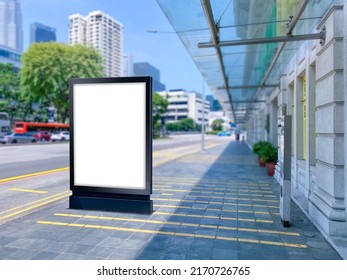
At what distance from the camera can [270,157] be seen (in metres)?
11.5

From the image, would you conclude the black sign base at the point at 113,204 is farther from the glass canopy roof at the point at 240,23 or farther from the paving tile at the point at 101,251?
the glass canopy roof at the point at 240,23

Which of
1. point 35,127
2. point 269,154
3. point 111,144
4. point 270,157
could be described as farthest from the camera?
point 35,127

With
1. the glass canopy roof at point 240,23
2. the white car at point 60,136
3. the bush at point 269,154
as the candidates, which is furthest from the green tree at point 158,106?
the glass canopy roof at point 240,23

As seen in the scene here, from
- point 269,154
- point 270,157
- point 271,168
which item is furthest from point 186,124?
point 271,168

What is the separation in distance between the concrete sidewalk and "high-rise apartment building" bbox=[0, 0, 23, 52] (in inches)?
7412

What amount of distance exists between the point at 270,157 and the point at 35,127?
41.4m

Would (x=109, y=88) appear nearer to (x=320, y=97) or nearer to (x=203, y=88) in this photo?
(x=320, y=97)

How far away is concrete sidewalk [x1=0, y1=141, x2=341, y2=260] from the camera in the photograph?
13.3 feet

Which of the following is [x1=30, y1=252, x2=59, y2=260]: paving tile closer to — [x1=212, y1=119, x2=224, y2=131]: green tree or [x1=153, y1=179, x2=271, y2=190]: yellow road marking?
[x1=153, y1=179, x2=271, y2=190]: yellow road marking

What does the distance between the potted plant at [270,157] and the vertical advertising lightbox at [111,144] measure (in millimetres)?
6511

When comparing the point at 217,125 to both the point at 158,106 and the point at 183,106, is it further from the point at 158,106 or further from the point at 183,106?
the point at 158,106

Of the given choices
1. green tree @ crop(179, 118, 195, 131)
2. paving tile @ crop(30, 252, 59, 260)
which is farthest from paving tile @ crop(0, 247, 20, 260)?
green tree @ crop(179, 118, 195, 131)
